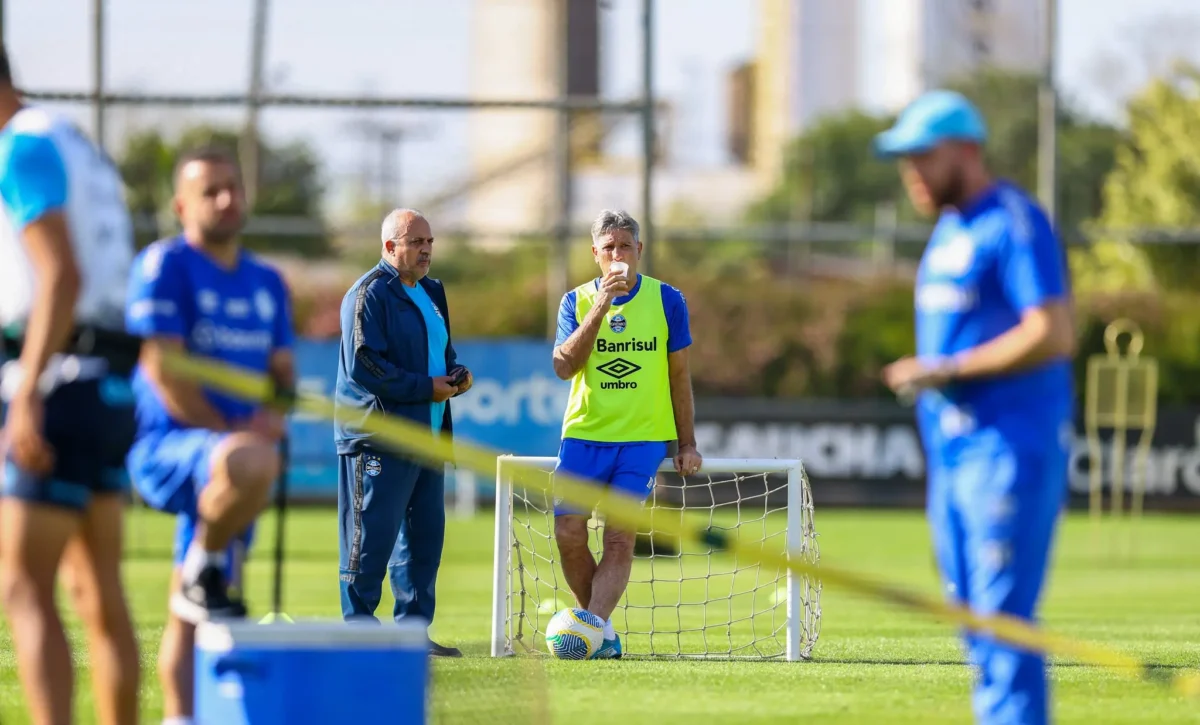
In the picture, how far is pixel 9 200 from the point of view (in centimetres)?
524

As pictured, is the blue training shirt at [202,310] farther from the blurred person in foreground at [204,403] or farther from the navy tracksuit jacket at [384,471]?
the navy tracksuit jacket at [384,471]

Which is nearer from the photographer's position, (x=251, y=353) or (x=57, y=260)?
(x=57, y=260)

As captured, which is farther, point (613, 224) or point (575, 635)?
point (613, 224)

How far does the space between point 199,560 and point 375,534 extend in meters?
2.93

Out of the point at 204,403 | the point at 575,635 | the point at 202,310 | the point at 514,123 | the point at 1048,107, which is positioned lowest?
the point at 575,635

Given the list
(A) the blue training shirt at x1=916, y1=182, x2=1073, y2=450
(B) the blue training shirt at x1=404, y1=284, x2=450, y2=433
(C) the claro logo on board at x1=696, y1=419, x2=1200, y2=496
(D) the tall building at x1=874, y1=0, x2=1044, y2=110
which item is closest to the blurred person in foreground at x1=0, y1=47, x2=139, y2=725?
(A) the blue training shirt at x1=916, y1=182, x2=1073, y2=450

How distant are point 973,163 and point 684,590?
8.86m

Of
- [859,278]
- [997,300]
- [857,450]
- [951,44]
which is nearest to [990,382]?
[997,300]

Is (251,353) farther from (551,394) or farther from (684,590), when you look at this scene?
(551,394)

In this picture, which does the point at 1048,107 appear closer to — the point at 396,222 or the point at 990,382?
the point at 396,222

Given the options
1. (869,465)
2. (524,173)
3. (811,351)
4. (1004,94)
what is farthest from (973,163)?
(1004,94)

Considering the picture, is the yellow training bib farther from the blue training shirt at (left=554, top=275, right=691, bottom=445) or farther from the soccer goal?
the soccer goal

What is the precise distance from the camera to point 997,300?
5.44 m

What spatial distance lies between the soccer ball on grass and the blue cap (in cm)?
381
